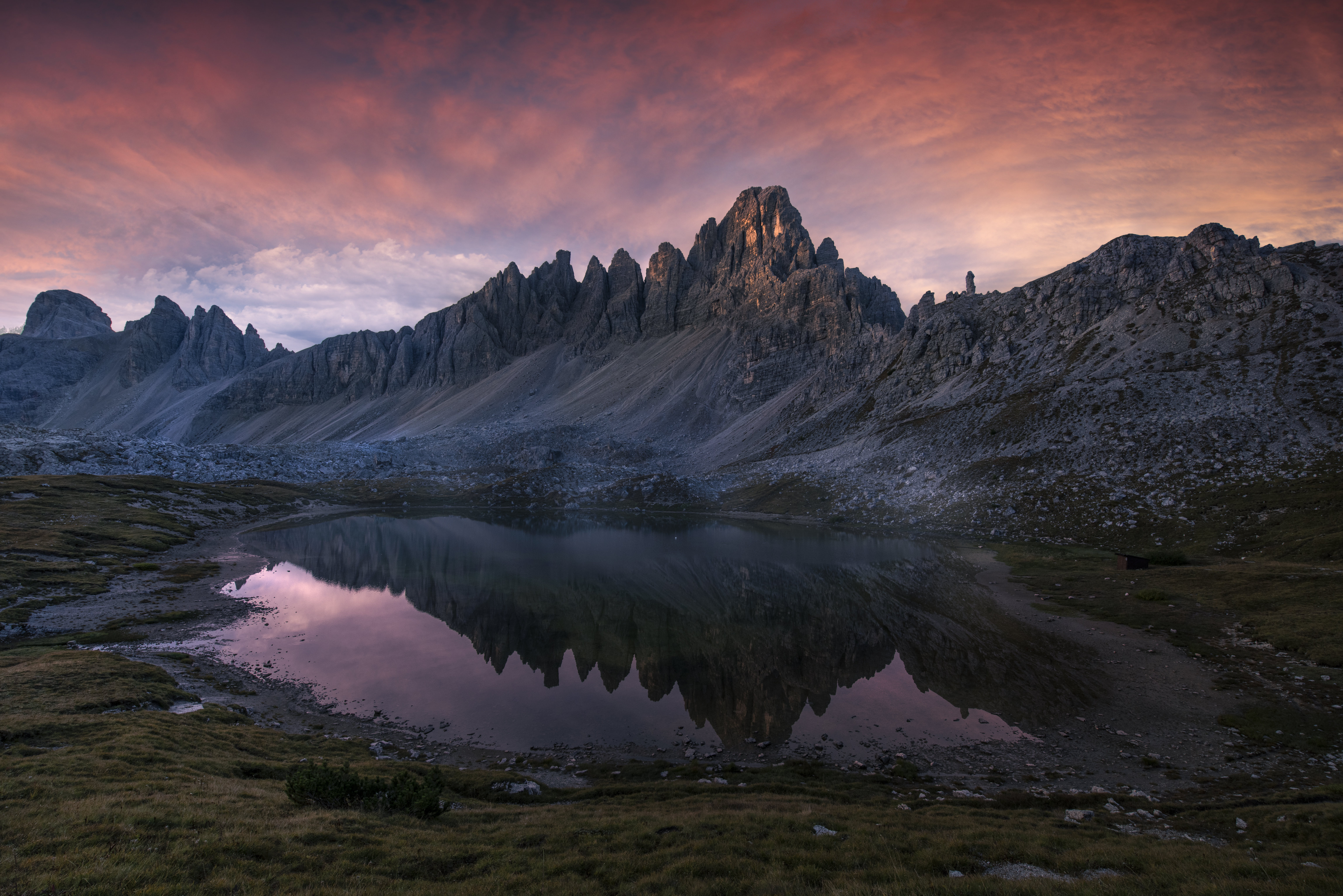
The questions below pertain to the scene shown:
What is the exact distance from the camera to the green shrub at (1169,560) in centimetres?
5212

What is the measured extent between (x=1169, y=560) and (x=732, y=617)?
43933 millimetres

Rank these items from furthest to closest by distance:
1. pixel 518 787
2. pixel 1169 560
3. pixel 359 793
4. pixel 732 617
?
1. pixel 1169 560
2. pixel 732 617
3. pixel 518 787
4. pixel 359 793

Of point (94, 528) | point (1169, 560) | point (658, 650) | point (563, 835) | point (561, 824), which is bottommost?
point (658, 650)

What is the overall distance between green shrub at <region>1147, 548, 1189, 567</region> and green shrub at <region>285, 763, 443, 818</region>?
210 ft

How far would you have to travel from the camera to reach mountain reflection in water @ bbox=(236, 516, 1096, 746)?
1169 inches

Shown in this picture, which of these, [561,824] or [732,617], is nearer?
[561,824]

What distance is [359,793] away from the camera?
15500 mm

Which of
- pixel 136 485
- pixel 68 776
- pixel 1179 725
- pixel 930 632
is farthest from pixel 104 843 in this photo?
pixel 136 485

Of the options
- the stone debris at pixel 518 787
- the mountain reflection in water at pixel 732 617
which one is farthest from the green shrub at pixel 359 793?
the mountain reflection in water at pixel 732 617

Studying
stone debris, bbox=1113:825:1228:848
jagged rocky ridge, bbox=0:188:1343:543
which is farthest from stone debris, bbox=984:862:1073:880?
jagged rocky ridge, bbox=0:188:1343:543

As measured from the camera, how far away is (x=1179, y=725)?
24547 millimetres

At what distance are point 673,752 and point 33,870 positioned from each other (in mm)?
18680

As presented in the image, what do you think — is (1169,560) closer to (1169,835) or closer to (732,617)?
(732,617)

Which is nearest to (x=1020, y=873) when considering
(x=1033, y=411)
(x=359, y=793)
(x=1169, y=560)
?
(x=359, y=793)
